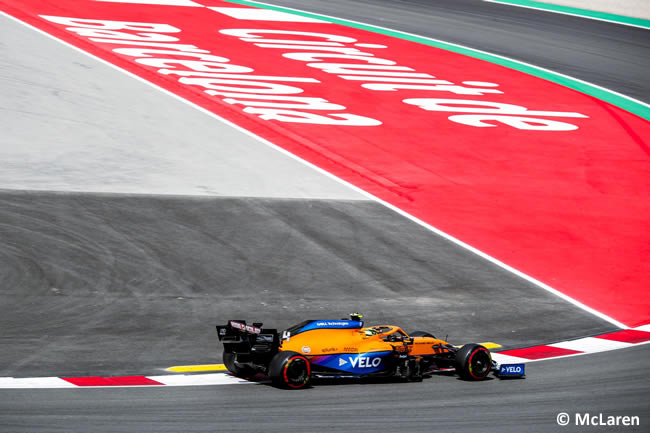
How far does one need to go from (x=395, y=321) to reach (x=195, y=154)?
7007 mm

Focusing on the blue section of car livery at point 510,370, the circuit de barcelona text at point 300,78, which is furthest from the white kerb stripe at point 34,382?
the circuit de barcelona text at point 300,78

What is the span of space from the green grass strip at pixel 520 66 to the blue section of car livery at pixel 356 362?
15975 mm

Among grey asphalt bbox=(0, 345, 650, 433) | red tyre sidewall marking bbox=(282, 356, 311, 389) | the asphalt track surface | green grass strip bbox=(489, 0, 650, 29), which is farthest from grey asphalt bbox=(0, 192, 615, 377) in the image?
green grass strip bbox=(489, 0, 650, 29)

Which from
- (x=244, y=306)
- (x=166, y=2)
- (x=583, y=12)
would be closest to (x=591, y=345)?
(x=244, y=306)

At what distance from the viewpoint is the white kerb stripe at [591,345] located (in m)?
10.7

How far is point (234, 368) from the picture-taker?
345 inches

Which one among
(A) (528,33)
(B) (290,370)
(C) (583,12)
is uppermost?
(C) (583,12)

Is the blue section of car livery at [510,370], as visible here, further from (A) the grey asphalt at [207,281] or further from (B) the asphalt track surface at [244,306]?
(A) the grey asphalt at [207,281]

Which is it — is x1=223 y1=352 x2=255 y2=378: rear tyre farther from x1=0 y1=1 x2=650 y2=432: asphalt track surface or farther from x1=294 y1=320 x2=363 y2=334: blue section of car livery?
x1=294 y1=320 x2=363 y2=334: blue section of car livery

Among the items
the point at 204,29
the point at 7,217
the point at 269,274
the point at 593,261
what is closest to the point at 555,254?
the point at 593,261

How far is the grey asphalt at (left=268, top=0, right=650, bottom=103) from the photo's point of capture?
27.2m

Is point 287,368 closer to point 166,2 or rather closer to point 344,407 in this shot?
point 344,407

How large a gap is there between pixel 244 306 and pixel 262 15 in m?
21.4

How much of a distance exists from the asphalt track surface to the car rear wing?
38cm
